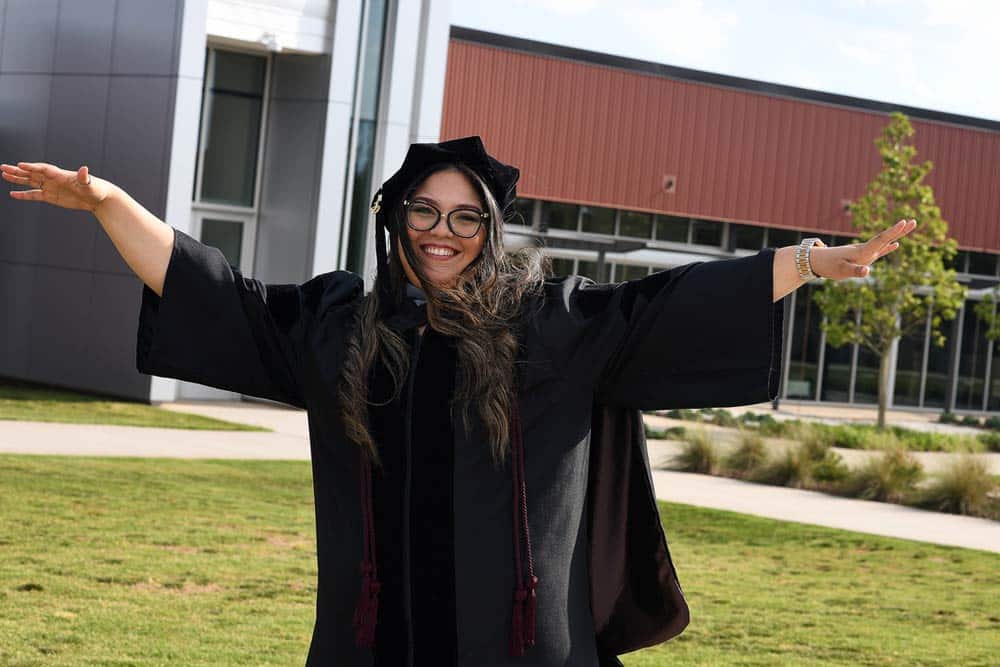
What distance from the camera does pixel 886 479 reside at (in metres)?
14.6

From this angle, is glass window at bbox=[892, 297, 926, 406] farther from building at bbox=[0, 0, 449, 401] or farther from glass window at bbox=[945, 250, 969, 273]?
building at bbox=[0, 0, 449, 401]

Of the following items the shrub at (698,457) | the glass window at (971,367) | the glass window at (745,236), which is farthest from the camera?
the glass window at (971,367)

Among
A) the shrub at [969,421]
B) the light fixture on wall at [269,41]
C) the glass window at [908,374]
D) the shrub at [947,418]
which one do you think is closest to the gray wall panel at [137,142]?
the light fixture on wall at [269,41]

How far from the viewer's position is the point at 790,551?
1098 cm

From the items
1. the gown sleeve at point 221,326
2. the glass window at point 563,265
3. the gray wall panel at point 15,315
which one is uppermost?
the glass window at point 563,265

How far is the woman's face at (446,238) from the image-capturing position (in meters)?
3.35

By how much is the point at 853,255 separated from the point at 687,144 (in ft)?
87.9

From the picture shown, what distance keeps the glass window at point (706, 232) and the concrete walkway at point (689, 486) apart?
14.6 meters

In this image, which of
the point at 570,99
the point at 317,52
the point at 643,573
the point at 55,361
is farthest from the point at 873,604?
the point at 570,99

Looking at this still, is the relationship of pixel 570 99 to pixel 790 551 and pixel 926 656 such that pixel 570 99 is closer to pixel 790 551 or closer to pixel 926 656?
pixel 790 551

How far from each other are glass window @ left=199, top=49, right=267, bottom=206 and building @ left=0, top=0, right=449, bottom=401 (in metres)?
0.02

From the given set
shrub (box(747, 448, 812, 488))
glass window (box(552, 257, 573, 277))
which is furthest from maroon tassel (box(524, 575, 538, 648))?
glass window (box(552, 257, 573, 277))

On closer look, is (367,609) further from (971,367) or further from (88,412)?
(971,367)

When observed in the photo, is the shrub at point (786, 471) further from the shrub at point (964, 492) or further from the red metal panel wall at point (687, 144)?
the red metal panel wall at point (687, 144)
